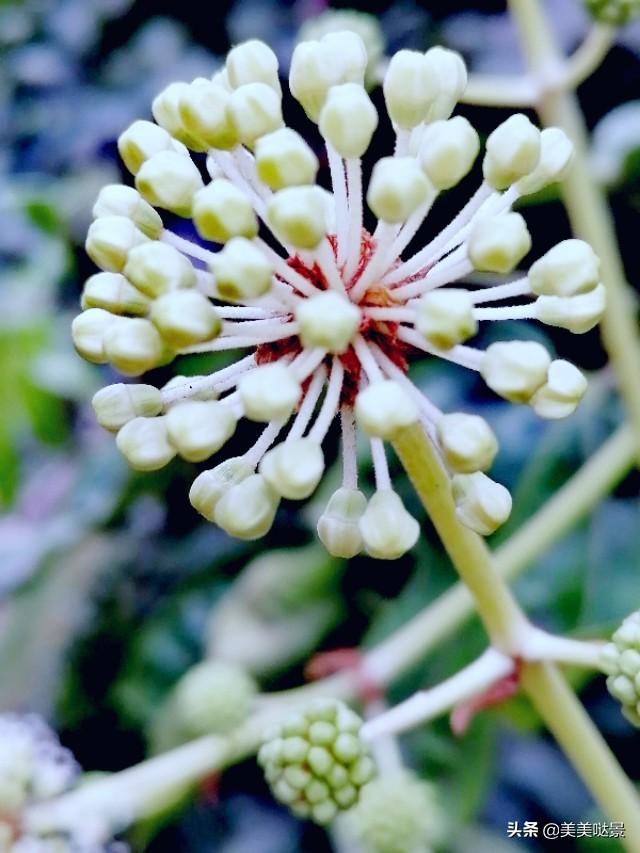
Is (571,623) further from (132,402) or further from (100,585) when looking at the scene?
(132,402)

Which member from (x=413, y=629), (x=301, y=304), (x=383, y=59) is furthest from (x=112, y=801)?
(x=383, y=59)

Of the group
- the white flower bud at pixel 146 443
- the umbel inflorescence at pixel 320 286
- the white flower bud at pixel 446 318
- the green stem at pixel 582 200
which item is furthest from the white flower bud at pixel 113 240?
the green stem at pixel 582 200

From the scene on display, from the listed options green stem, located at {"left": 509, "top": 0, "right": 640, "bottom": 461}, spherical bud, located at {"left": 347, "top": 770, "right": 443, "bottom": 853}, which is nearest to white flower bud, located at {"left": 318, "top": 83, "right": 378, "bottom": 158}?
green stem, located at {"left": 509, "top": 0, "right": 640, "bottom": 461}

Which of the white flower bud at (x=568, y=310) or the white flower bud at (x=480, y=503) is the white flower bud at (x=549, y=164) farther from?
the white flower bud at (x=480, y=503)

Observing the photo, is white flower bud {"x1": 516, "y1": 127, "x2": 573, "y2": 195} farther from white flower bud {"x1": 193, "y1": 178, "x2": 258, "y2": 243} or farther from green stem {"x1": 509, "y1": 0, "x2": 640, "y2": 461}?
green stem {"x1": 509, "y1": 0, "x2": 640, "y2": 461}

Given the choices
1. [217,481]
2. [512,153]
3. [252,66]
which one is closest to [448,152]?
[512,153]

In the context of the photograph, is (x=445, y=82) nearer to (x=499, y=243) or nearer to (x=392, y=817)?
(x=499, y=243)
